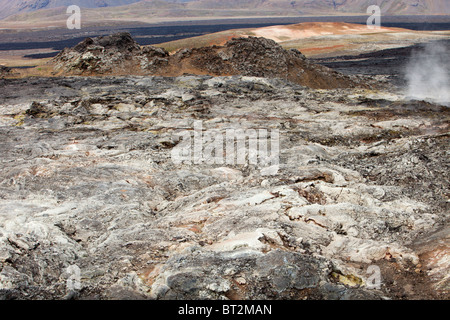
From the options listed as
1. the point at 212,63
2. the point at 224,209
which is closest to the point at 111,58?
the point at 212,63

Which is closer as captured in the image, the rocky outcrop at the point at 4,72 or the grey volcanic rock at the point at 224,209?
the grey volcanic rock at the point at 224,209

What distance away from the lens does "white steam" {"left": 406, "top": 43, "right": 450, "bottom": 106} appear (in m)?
18.7

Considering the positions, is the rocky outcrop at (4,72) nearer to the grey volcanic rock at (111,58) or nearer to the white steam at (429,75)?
the grey volcanic rock at (111,58)

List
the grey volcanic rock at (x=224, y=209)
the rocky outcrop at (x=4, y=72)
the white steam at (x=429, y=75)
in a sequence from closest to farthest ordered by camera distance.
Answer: the grey volcanic rock at (x=224, y=209), the white steam at (x=429, y=75), the rocky outcrop at (x=4, y=72)

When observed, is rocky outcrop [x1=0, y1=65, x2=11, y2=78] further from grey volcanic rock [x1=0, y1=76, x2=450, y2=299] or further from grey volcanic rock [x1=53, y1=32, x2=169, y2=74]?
grey volcanic rock [x1=0, y1=76, x2=450, y2=299]

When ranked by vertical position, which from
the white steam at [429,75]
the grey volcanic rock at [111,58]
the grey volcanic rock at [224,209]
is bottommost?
the grey volcanic rock at [224,209]

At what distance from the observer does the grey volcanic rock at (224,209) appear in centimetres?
473

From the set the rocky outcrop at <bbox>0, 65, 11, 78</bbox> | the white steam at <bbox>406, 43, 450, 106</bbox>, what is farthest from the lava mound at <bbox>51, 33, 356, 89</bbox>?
the white steam at <bbox>406, 43, 450, 106</bbox>

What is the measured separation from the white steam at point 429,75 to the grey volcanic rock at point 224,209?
5.97 m

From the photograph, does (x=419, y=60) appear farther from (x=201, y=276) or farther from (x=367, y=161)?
(x=201, y=276)

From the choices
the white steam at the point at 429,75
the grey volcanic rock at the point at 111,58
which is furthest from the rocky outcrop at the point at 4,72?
the white steam at the point at 429,75

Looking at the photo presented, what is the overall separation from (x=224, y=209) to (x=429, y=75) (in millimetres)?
23331

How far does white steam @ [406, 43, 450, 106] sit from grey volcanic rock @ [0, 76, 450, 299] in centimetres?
597

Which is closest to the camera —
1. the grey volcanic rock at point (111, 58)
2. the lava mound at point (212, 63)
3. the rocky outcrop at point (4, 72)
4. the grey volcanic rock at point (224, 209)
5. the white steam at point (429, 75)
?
the grey volcanic rock at point (224, 209)
